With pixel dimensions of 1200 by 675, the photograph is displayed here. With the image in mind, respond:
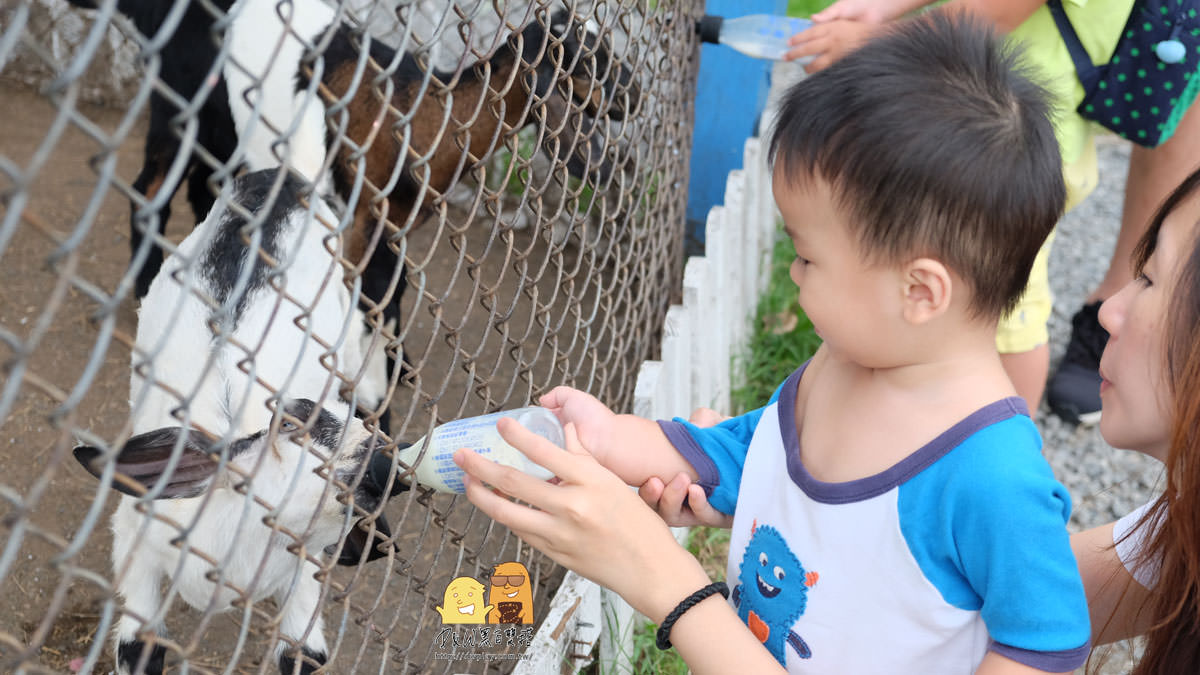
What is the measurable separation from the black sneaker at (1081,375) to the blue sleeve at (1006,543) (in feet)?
8.10

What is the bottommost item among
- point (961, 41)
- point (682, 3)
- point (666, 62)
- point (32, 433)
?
point (32, 433)

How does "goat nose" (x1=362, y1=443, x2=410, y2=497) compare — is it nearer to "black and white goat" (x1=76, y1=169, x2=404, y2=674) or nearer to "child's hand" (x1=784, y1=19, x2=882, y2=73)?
"black and white goat" (x1=76, y1=169, x2=404, y2=674)

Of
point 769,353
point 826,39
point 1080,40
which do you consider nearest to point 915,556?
point 826,39

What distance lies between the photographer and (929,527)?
1437 mm

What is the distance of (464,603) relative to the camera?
2.15 meters

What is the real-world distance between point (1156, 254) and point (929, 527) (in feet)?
1.75

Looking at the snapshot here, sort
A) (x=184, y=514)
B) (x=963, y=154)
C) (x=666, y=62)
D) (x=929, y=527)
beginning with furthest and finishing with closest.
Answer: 1. (x=666, y=62)
2. (x=184, y=514)
3. (x=929, y=527)
4. (x=963, y=154)

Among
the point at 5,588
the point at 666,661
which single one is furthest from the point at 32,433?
the point at 666,661

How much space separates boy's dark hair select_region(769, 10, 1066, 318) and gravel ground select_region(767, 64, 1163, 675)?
4.74ft

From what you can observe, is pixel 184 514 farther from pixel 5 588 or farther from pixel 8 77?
pixel 8 77

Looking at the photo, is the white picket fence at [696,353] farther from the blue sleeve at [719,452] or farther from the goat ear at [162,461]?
the goat ear at [162,461]

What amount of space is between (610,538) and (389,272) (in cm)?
249

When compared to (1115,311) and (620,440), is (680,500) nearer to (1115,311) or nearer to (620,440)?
(620,440)

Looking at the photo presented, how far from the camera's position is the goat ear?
161 centimetres
